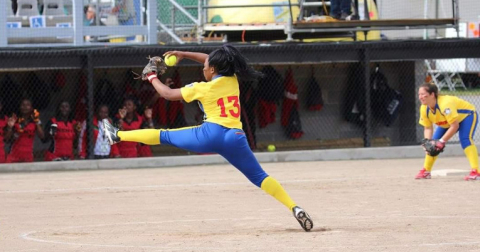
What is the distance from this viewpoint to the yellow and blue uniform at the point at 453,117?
516 inches

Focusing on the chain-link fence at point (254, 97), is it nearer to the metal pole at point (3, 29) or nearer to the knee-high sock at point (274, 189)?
the metal pole at point (3, 29)

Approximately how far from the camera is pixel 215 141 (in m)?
8.53

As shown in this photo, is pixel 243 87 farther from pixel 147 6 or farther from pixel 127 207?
pixel 127 207

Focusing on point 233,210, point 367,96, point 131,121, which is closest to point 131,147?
point 131,121

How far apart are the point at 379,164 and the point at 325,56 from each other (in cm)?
252

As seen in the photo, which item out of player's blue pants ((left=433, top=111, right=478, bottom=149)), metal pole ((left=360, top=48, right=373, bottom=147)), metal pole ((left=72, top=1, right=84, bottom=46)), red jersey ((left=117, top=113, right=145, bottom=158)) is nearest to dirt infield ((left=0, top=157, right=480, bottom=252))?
player's blue pants ((left=433, top=111, right=478, bottom=149))

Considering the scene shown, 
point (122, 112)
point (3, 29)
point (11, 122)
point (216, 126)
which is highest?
point (3, 29)

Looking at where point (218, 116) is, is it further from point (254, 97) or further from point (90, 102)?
point (254, 97)

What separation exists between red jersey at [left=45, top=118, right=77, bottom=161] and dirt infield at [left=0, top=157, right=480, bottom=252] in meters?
0.90

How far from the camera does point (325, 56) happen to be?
1784cm

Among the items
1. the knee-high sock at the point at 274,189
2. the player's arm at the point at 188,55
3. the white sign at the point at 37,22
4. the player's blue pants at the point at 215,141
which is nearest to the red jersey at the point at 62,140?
the white sign at the point at 37,22

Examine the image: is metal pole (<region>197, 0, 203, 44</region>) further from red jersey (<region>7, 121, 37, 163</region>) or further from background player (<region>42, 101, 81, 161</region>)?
red jersey (<region>7, 121, 37, 163</region>)

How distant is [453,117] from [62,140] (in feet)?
23.5

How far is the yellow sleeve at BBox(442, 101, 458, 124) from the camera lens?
42.9 ft
